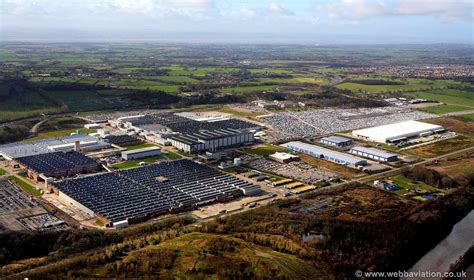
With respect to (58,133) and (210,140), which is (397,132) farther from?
(58,133)

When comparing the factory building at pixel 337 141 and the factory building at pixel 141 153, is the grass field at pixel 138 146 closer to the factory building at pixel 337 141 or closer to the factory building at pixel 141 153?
the factory building at pixel 141 153

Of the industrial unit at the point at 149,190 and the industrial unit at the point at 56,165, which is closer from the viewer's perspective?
the industrial unit at the point at 149,190

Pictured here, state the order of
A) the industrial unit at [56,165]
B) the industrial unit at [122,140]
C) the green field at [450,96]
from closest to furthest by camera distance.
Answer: the industrial unit at [56,165], the industrial unit at [122,140], the green field at [450,96]

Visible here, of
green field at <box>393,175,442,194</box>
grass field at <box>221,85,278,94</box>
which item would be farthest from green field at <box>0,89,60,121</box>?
green field at <box>393,175,442,194</box>

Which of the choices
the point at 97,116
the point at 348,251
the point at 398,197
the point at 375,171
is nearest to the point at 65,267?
the point at 348,251

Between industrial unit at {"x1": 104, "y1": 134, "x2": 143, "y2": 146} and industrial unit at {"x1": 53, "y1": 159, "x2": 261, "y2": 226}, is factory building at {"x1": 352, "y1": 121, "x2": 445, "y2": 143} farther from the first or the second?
industrial unit at {"x1": 104, "y1": 134, "x2": 143, "y2": 146}

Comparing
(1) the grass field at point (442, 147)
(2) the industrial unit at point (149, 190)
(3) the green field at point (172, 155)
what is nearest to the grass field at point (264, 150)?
(3) the green field at point (172, 155)

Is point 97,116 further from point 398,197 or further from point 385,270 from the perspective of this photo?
point 385,270

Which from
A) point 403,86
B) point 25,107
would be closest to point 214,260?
point 25,107
